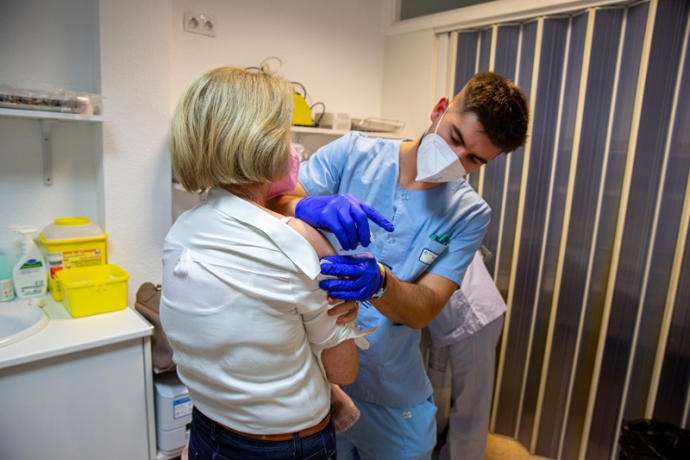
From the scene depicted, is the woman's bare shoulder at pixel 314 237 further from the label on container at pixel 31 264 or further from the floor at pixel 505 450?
the floor at pixel 505 450

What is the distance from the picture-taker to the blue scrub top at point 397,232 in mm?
1278

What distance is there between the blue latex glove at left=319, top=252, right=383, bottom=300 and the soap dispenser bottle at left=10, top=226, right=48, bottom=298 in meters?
1.41

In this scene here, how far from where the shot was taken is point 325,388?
892 millimetres

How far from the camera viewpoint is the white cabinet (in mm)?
1303

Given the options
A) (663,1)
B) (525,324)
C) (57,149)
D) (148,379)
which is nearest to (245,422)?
(148,379)

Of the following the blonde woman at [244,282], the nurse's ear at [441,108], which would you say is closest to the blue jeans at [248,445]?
the blonde woman at [244,282]

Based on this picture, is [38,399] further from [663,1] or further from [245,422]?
[663,1]

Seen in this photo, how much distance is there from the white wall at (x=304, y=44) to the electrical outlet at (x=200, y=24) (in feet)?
0.07

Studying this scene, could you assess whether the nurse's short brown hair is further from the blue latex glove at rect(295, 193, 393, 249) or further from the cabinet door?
the cabinet door

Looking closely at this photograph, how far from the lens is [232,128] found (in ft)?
2.43

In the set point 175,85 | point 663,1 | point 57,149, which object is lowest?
point 57,149

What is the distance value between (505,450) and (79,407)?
6.70 feet

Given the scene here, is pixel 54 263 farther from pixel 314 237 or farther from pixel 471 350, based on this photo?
pixel 471 350

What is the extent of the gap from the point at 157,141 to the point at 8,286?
0.79 metres
